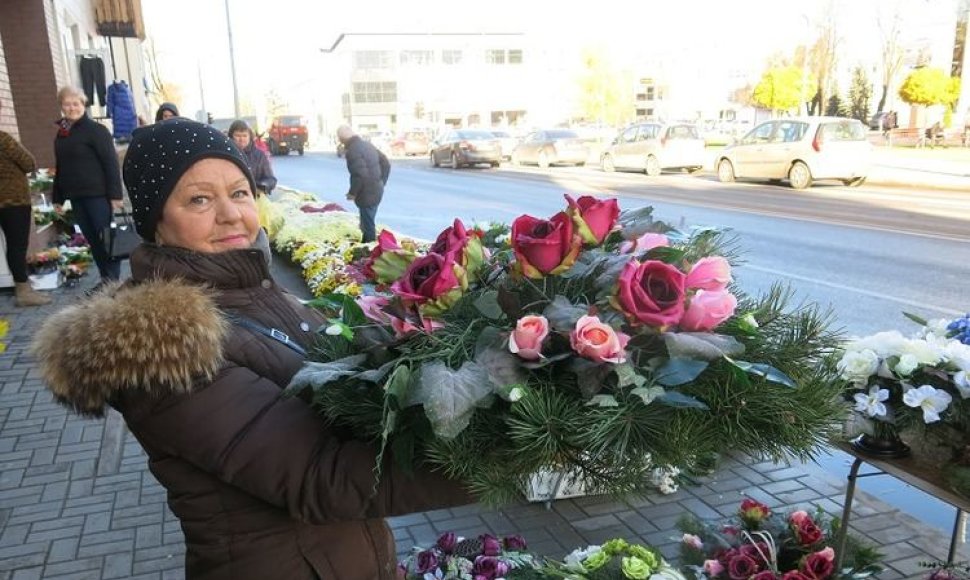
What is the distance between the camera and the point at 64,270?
848 centimetres

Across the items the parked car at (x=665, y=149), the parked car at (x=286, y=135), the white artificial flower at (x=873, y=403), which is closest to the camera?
the white artificial flower at (x=873, y=403)

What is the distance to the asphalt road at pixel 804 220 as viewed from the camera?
724cm

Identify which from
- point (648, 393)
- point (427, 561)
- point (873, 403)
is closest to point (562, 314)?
point (648, 393)

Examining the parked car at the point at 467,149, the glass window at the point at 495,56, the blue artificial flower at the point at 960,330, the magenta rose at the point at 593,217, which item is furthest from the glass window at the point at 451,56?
the magenta rose at the point at 593,217

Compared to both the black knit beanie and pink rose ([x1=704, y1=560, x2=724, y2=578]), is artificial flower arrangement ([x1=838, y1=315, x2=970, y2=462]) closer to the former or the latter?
pink rose ([x1=704, y1=560, x2=724, y2=578])

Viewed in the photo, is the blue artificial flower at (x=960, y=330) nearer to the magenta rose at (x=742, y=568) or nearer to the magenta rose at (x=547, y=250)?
the magenta rose at (x=742, y=568)

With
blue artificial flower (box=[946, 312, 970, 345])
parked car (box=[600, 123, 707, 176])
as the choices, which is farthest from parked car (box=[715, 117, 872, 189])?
blue artificial flower (box=[946, 312, 970, 345])

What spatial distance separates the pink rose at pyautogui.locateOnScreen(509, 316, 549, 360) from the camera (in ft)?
3.50

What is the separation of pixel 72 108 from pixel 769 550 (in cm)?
695

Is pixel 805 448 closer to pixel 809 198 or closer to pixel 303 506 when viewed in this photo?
pixel 303 506

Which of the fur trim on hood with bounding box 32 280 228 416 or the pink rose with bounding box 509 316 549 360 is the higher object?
the pink rose with bounding box 509 316 549 360

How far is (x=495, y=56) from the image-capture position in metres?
79.5

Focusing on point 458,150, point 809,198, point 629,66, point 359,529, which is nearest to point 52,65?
point 359,529

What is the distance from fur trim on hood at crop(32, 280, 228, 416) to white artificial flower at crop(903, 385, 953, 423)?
1944 millimetres
